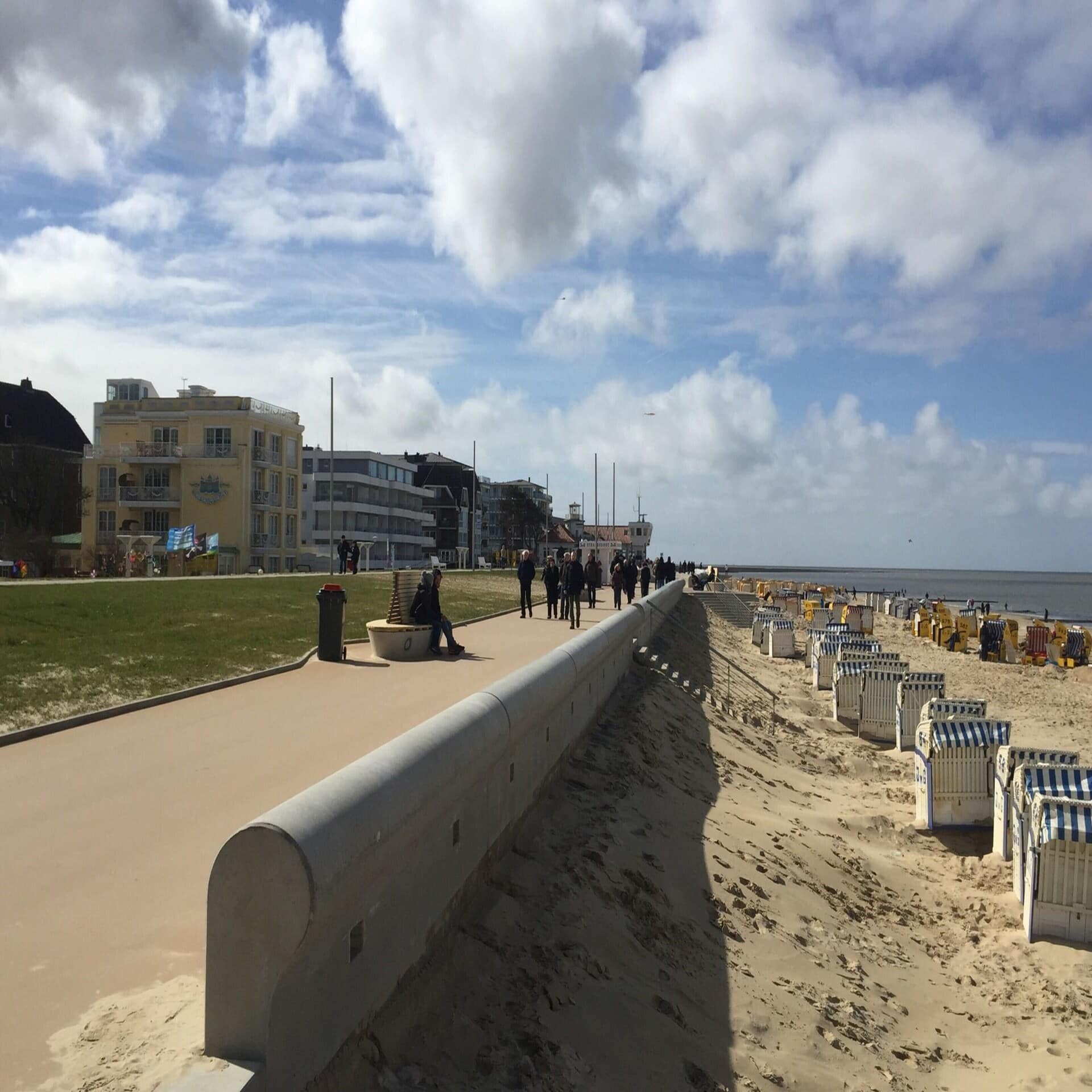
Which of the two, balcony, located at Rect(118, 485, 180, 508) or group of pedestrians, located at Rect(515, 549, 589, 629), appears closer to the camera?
group of pedestrians, located at Rect(515, 549, 589, 629)

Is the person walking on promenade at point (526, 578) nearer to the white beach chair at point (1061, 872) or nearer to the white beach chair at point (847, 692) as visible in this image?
the white beach chair at point (847, 692)

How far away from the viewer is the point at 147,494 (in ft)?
201

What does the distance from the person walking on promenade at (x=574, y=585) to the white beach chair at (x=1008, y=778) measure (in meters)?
13.2

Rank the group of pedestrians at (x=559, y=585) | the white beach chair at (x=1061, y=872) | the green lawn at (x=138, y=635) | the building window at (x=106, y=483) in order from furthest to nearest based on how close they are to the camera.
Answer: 1. the building window at (x=106, y=483)
2. the group of pedestrians at (x=559, y=585)
3. the green lawn at (x=138, y=635)
4. the white beach chair at (x=1061, y=872)

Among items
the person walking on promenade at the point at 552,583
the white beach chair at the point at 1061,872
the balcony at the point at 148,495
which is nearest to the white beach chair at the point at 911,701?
the white beach chair at the point at 1061,872

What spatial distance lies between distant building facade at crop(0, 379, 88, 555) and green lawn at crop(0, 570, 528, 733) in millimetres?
38105

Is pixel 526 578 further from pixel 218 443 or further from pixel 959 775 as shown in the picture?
pixel 218 443

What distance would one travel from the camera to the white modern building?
84.2m

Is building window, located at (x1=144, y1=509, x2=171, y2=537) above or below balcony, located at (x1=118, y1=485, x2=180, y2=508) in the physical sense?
below

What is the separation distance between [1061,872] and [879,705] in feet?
35.5

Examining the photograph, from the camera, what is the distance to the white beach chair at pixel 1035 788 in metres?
8.95

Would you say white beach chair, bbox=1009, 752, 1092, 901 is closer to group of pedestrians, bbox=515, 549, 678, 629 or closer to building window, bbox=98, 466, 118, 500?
group of pedestrians, bbox=515, 549, 678, 629

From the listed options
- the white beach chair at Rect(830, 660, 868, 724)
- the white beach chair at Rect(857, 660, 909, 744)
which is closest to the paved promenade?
the white beach chair at Rect(857, 660, 909, 744)

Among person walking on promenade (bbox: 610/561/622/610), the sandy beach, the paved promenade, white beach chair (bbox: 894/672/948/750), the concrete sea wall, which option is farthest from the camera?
person walking on promenade (bbox: 610/561/622/610)
